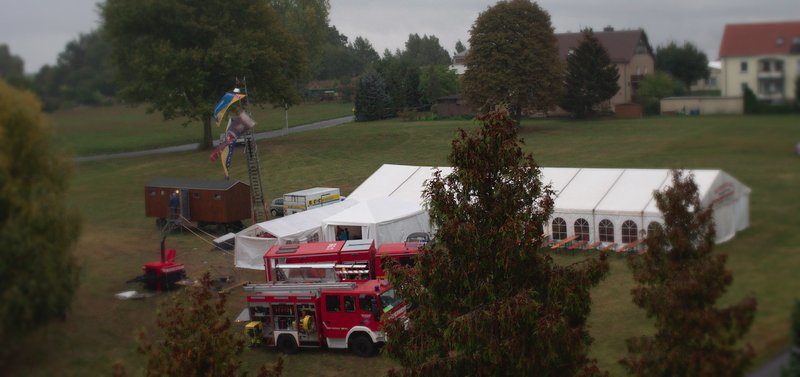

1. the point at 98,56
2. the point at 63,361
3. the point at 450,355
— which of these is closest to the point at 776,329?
the point at 450,355

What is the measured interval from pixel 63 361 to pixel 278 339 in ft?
15.7

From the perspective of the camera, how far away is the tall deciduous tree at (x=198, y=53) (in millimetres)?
6730

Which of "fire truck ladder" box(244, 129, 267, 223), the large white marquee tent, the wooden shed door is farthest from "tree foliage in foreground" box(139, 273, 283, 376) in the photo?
the wooden shed door

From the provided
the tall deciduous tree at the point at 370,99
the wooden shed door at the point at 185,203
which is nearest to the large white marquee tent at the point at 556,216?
the tall deciduous tree at the point at 370,99

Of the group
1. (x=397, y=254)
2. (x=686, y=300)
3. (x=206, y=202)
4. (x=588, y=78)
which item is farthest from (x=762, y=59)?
(x=206, y=202)

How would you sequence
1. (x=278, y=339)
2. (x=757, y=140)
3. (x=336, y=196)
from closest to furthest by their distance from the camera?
(x=757, y=140)
(x=278, y=339)
(x=336, y=196)

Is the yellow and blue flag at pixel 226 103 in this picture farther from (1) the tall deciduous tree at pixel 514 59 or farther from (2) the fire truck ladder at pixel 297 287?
(2) the fire truck ladder at pixel 297 287

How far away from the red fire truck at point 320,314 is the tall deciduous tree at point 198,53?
3204 millimetres

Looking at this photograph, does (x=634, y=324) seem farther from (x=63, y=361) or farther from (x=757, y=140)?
(x=63, y=361)

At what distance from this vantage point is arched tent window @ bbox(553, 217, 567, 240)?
50.2 ft

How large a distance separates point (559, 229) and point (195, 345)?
10661 mm

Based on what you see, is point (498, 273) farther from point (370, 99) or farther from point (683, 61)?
point (370, 99)

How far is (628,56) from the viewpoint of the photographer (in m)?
6.05

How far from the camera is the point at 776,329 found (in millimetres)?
4695
